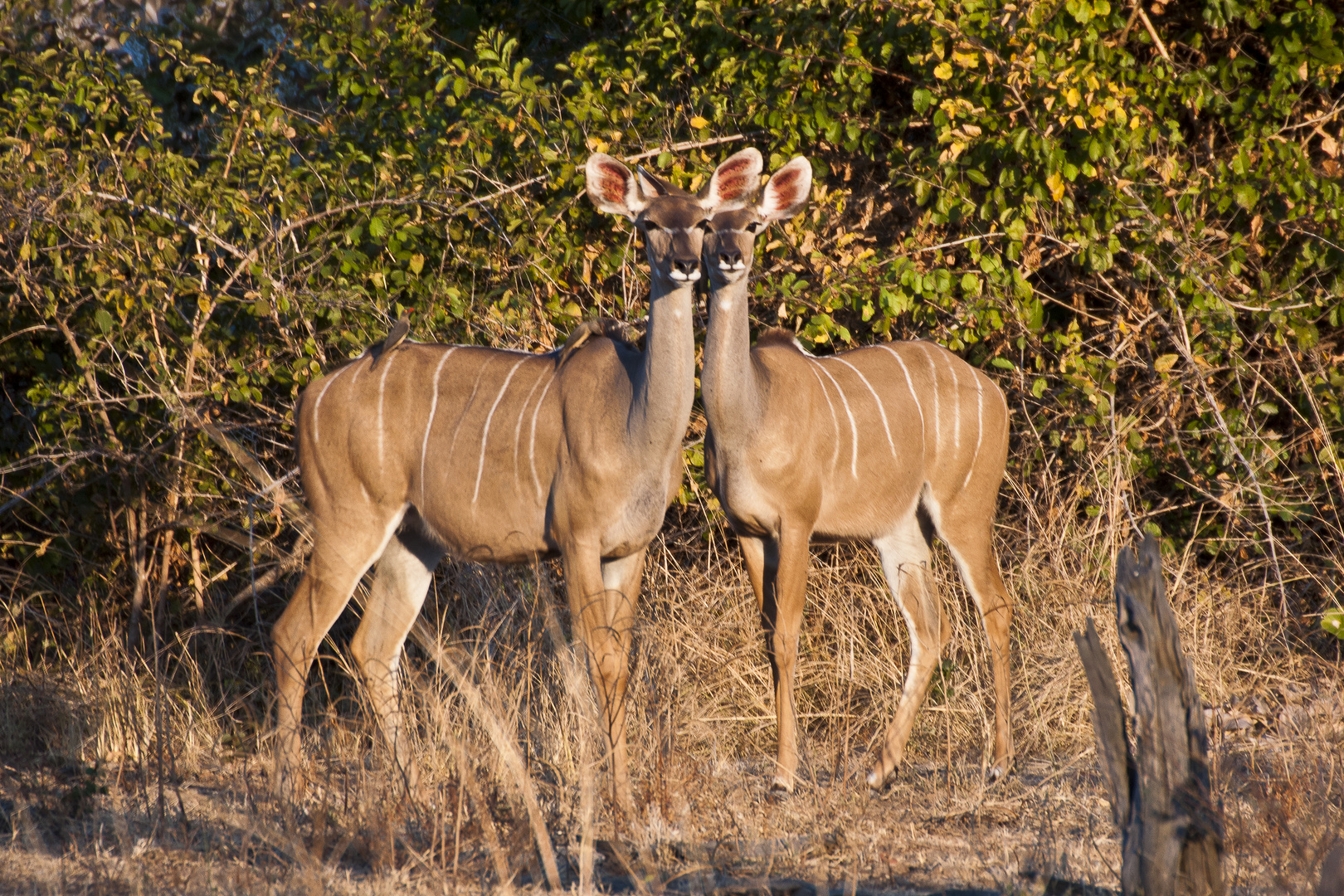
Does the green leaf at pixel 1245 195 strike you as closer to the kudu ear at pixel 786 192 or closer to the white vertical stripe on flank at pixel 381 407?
the kudu ear at pixel 786 192

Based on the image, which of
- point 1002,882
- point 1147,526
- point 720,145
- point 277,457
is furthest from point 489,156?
point 1002,882

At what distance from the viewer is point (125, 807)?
3906mm

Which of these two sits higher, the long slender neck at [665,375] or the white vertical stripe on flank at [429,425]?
the long slender neck at [665,375]

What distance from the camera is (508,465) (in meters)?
4.45

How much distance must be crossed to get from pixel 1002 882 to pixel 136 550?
4499 mm

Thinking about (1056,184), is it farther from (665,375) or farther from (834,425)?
(665,375)

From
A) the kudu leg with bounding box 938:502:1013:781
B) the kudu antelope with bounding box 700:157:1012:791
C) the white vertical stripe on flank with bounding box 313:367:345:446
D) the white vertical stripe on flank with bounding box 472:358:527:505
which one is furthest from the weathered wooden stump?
the white vertical stripe on flank with bounding box 313:367:345:446

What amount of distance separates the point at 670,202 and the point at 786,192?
1.67ft

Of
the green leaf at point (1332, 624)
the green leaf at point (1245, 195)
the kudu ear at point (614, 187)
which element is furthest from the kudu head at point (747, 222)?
the green leaf at point (1332, 624)

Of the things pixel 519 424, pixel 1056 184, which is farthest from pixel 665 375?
pixel 1056 184

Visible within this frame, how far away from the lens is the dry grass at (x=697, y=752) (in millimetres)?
3203

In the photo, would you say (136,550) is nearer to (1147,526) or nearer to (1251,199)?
(1147,526)

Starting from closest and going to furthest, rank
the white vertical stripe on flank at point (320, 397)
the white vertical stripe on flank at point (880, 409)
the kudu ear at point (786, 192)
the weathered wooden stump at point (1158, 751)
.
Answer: the weathered wooden stump at point (1158, 751), the kudu ear at point (786, 192), the white vertical stripe on flank at point (320, 397), the white vertical stripe on flank at point (880, 409)

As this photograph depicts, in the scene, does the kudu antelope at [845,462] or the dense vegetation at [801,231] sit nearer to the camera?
the kudu antelope at [845,462]
